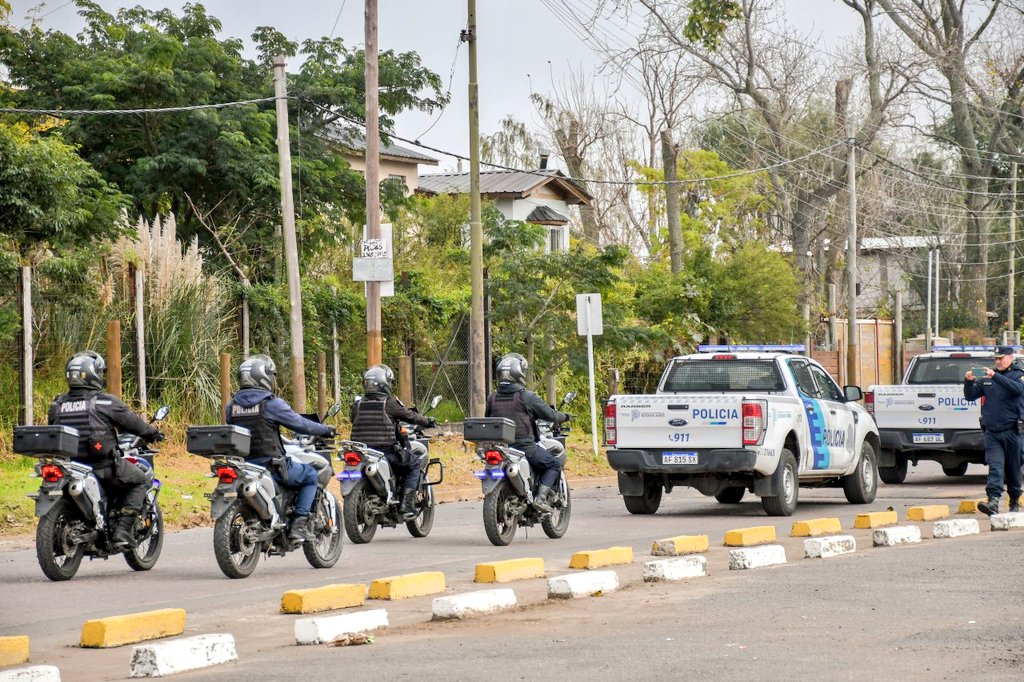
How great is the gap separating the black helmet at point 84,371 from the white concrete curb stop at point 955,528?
7609mm

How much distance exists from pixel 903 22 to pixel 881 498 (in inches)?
1360

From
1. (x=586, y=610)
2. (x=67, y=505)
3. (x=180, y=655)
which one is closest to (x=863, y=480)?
(x=586, y=610)

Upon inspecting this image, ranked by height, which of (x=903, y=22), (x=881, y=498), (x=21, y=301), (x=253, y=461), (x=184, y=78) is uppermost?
(x=903, y=22)

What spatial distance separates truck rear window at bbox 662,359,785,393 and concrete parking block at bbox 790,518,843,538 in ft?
10.4

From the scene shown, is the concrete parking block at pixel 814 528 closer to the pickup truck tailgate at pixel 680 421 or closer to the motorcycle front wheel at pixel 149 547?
the pickup truck tailgate at pixel 680 421

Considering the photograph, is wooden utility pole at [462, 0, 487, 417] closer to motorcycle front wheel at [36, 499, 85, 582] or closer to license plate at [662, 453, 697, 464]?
license plate at [662, 453, 697, 464]

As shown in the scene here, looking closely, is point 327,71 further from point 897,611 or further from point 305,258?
point 897,611

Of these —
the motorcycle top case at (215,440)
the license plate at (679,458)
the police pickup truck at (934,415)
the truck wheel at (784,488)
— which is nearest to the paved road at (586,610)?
the motorcycle top case at (215,440)

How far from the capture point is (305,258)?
1132 inches

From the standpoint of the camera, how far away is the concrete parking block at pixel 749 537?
13.3 m

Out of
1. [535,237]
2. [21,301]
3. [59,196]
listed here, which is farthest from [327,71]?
[21,301]

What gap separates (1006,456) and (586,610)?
829cm

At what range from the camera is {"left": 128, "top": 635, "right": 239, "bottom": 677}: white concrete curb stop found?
294 inches

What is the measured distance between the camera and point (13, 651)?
7.98 metres
